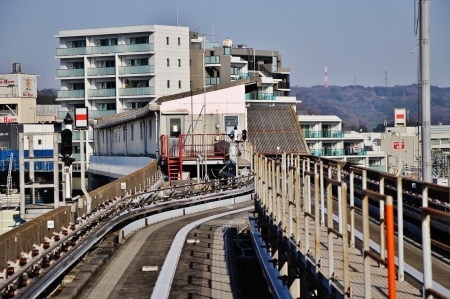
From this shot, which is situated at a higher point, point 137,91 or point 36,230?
point 137,91

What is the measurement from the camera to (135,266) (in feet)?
51.6

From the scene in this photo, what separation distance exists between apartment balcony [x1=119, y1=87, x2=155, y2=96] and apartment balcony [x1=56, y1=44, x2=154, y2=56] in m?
4.02

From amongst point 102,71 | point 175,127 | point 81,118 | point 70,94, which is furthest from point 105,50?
point 81,118

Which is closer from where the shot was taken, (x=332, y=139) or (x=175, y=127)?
(x=175, y=127)

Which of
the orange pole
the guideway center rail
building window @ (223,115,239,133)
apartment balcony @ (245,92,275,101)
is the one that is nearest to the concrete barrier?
the guideway center rail

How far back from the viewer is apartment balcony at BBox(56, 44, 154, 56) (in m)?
78.5

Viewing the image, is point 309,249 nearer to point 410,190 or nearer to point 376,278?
point 376,278

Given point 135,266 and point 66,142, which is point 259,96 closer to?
point 66,142

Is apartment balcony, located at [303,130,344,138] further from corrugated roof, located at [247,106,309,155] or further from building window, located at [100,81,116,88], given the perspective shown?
corrugated roof, located at [247,106,309,155]

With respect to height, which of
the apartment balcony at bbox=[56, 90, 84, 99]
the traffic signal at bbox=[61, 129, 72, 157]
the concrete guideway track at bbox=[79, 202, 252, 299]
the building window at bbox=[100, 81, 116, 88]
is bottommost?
the concrete guideway track at bbox=[79, 202, 252, 299]

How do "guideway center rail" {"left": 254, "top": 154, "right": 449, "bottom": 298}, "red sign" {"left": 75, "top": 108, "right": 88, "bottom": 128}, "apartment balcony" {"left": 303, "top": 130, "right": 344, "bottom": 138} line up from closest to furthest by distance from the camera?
1. "guideway center rail" {"left": 254, "top": 154, "right": 449, "bottom": 298}
2. "red sign" {"left": 75, "top": 108, "right": 88, "bottom": 128}
3. "apartment balcony" {"left": 303, "top": 130, "right": 344, "bottom": 138}

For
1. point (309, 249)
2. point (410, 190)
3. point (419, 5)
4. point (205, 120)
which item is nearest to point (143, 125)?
point (205, 120)

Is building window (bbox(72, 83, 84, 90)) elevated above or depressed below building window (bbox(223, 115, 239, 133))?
above

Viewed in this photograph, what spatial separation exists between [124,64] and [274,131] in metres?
38.7
